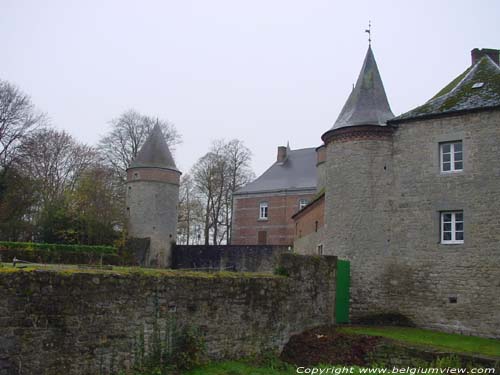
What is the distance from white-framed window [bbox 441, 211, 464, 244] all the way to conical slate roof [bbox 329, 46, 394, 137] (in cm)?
374

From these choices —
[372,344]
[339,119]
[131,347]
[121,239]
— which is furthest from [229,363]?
[121,239]

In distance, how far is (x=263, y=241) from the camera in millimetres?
45812

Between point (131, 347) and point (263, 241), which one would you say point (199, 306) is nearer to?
point (131, 347)

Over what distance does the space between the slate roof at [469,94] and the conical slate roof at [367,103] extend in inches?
33.2

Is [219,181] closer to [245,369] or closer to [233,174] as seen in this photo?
[233,174]

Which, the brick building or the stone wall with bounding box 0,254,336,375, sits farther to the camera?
the brick building

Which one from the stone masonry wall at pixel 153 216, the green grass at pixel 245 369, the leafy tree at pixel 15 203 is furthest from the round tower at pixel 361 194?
the leafy tree at pixel 15 203

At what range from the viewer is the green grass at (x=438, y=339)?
1268 centimetres

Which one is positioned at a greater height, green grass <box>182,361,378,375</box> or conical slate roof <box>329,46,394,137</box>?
conical slate roof <box>329,46,394,137</box>

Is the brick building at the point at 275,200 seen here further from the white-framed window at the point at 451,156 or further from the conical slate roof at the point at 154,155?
the white-framed window at the point at 451,156

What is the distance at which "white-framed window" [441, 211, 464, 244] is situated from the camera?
16.2 metres

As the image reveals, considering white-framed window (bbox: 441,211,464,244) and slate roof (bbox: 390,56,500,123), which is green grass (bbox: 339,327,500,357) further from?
slate roof (bbox: 390,56,500,123)

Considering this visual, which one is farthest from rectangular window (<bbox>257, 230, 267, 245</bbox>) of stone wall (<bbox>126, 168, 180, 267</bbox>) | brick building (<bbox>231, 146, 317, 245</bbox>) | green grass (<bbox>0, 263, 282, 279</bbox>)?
green grass (<bbox>0, 263, 282, 279</bbox>)

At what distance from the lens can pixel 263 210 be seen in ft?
151
